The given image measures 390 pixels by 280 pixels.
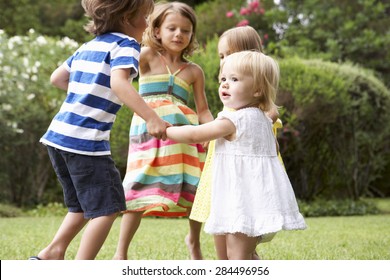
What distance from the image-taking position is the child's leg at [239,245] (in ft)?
10.5

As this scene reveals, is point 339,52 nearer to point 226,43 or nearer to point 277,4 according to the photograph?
point 277,4

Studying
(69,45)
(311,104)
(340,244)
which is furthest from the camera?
(69,45)

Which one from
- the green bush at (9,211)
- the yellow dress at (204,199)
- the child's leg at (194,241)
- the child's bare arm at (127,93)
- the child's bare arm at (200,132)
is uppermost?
the child's bare arm at (127,93)

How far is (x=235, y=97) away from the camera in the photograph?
129 inches

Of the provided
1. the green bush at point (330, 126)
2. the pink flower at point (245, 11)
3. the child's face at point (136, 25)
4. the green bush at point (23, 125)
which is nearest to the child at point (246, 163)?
the child's face at point (136, 25)

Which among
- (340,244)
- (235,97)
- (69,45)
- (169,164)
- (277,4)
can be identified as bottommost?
(340,244)

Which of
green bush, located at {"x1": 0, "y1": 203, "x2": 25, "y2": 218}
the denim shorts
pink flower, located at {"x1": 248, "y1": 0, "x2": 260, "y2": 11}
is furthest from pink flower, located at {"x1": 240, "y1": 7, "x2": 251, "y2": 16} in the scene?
the denim shorts

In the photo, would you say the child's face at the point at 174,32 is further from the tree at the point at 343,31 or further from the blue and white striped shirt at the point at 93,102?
the tree at the point at 343,31

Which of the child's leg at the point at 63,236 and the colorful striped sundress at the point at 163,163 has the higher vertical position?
the colorful striped sundress at the point at 163,163

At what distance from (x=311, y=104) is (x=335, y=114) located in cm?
45

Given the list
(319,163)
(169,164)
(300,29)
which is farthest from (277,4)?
(169,164)

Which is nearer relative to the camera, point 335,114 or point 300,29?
point 335,114

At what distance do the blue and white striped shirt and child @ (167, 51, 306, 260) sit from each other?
1.06 ft
